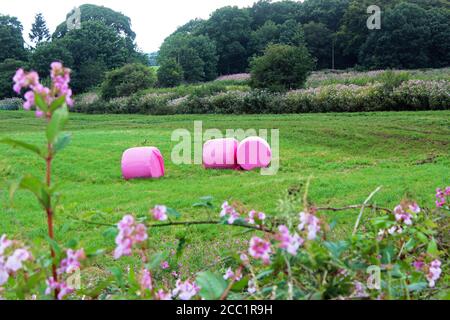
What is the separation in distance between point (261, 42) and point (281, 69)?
22.0 m

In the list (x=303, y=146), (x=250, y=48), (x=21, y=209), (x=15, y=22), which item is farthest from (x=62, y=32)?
(x=21, y=209)

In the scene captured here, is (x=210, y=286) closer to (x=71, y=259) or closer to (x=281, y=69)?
(x=71, y=259)

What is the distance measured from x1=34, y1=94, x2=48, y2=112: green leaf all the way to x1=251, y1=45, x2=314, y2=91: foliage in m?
23.3

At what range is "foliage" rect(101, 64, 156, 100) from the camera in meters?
31.7

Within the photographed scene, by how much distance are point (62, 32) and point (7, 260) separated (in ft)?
201

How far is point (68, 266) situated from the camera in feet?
4.38

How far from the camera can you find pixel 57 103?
131 cm

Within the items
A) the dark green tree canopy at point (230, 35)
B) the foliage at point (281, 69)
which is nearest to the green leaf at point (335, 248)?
the foliage at point (281, 69)

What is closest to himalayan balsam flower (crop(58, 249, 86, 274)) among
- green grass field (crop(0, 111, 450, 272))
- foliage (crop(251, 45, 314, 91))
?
green grass field (crop(0, 111, 450, 272))

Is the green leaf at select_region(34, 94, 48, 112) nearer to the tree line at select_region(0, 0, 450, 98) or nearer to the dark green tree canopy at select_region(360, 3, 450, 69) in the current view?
the tree line at select_region(0, 0, 450, 98)

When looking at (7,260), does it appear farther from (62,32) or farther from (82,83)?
(62,32)

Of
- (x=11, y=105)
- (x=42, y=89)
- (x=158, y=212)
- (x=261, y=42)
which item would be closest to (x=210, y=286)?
(x=158, y=212)

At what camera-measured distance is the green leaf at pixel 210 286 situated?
4.42ft
